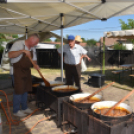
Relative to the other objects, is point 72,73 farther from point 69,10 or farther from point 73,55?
point 69,10

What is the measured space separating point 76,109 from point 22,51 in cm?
160

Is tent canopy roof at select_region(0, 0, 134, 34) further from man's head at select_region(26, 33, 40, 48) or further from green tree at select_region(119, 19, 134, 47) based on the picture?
green tree at select_region(119, 19, 134, 47)

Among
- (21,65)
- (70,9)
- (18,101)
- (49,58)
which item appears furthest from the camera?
(49,58)

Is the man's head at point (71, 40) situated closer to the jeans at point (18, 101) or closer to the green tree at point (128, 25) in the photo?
the jeans at point (18, 101)

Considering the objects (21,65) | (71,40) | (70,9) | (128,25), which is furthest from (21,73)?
(128,25)

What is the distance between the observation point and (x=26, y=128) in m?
2.92

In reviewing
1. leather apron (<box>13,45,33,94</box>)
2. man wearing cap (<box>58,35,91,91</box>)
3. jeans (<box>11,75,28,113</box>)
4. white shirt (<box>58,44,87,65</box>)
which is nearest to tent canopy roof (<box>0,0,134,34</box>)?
man wearing cap (<box>58,35,91,91</box>)

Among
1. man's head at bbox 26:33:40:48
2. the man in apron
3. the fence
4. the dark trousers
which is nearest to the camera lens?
the man in apron

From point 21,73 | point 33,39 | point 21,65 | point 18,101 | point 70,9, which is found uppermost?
point 70,9

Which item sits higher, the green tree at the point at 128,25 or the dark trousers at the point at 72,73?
the green tree at the point at 128,25

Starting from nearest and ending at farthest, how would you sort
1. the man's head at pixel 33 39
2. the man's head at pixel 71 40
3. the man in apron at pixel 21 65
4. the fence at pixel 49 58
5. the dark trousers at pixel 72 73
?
the man in apron at pixel 21 65, the man's head at pixel 33 39, the man's head at pixel 71 40, the dark trousers at pixel 72 73, the fence at pixel 49 58

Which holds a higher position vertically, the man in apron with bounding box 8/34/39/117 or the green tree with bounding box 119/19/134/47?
the green tree with bounding box 119/19/134/47

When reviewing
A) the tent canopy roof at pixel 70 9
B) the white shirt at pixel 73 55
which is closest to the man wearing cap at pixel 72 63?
the white shirt at pixel 73 55

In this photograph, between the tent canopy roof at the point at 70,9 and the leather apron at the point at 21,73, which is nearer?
the leather apron at the point at 21,73
